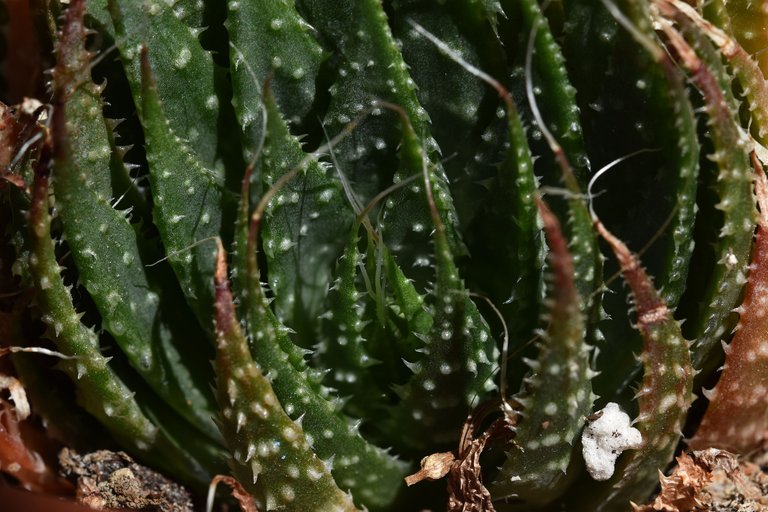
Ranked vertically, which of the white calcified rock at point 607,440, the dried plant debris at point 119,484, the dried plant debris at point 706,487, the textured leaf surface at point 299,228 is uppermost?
the textured leaf surface at point 299,228

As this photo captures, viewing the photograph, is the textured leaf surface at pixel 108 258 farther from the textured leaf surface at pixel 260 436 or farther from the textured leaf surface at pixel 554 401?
the textured leaf surface at pixel 554 401

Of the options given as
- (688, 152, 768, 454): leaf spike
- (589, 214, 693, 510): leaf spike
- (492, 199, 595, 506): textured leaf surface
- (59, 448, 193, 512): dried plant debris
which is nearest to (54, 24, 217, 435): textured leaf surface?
(59, 448, 193, 512): dried plant debris

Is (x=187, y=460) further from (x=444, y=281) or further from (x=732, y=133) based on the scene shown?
(x=732, y=133)

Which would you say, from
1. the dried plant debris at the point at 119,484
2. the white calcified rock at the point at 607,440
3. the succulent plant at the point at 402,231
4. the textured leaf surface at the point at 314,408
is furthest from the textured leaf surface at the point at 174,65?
the white calcified rock at the point at 607,440

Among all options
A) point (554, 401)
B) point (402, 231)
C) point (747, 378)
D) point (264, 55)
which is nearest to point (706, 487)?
point (747, 378)

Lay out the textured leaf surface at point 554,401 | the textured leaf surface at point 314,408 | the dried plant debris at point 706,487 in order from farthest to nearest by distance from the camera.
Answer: the dried plant debris at point 706,487, the textured leaf surface at point 314,408, the textured leaf surface at point 554,401

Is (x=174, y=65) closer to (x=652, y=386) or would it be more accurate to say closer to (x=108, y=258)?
(x=108, y=258)

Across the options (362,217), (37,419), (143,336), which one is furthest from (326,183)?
(37,419)
